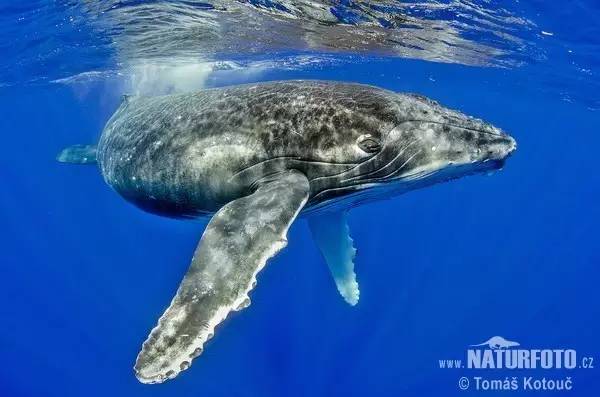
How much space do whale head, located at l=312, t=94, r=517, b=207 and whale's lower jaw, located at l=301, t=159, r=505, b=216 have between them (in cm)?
1

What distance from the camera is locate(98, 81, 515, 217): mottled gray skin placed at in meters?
5.36

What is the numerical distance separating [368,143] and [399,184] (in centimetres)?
72

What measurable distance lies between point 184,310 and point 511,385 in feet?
77.6

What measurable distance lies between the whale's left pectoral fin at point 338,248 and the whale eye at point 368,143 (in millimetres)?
3441

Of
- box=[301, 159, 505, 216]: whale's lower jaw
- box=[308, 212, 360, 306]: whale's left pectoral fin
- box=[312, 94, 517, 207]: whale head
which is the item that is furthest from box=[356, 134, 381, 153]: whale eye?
box=[308, 212, 360, 306]: whale's left pectoral fin

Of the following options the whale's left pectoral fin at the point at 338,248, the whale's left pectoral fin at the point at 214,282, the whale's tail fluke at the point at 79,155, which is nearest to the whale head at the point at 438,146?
the whale's left pectoral fin at the point at 214,282

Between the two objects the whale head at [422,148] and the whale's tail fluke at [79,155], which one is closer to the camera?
the whale head at [422,148]

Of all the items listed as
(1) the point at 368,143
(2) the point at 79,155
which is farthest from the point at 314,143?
(2) the point at 79,155

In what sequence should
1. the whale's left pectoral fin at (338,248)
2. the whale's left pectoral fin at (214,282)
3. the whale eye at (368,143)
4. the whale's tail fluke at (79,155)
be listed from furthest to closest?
the whale's tail fluke at (79,155), the whale's left pectoral fin at (338,248), the whale eye at (368,143), the whale's left pectoral fin at (214,282)

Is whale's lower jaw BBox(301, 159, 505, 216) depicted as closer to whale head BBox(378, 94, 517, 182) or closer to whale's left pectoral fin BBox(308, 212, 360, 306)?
whale head BBox(378, 94, 517, 182)

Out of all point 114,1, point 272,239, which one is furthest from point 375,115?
point 114,1

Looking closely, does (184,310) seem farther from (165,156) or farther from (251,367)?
(251,367)

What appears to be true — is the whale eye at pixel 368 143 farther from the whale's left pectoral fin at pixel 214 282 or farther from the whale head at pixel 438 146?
the whale's left pectoral fin at pixel 214 282

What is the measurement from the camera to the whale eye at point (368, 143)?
5.45 m
